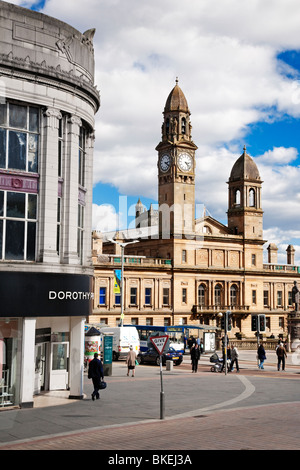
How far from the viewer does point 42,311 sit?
2036 centimetres

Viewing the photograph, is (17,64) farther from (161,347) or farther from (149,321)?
(149,321)

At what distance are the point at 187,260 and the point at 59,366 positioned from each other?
53.8m

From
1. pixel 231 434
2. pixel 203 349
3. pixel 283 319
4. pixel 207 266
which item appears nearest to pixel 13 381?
pixel 231 434

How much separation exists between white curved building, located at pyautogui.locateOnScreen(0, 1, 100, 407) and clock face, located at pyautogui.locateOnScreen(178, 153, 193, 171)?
176 feet

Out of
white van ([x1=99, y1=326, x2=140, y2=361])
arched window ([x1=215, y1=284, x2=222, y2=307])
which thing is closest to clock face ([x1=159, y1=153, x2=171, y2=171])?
arched window ([x1=215, y1=284, x2=222, y2=307])

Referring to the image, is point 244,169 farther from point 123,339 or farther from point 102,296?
point 123,339

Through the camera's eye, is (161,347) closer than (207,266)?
Yes

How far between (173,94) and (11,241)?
6208 centimetres

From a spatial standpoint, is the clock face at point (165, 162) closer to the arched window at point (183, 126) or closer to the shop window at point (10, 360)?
the arched window at point (183, 126)

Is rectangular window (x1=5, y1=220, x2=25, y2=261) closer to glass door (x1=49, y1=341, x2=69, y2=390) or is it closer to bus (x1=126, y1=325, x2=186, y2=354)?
glass door (x1=49, y1=341, x2=69, y2=390)

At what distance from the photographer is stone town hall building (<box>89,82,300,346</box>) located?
74000mm

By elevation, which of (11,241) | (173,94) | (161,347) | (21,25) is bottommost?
(161,347)

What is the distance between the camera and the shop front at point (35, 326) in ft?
64.8

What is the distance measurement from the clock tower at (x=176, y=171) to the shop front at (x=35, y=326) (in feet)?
173
